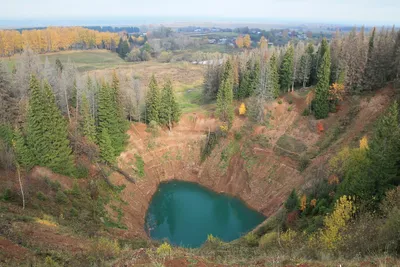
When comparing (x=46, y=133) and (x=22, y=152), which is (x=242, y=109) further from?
(x=22, y=152)

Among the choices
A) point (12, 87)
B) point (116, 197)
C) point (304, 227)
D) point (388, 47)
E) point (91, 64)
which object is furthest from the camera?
point (91, 64)

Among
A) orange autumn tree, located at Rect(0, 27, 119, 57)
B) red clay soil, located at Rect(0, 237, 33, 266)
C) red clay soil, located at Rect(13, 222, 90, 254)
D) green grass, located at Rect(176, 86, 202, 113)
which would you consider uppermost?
orange autumn tree, located at Rect(0, 27, 119, 57)

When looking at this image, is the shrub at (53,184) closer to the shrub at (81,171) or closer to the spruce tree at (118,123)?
the shrub at (81,171)

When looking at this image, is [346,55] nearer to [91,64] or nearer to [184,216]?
[184,216]

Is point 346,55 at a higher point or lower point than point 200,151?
higher

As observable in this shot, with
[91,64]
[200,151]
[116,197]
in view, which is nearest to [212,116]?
[200,151]

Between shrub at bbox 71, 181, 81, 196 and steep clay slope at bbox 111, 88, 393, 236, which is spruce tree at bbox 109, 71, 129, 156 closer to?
steep clay slope at bbox 111, 88, 393, 236

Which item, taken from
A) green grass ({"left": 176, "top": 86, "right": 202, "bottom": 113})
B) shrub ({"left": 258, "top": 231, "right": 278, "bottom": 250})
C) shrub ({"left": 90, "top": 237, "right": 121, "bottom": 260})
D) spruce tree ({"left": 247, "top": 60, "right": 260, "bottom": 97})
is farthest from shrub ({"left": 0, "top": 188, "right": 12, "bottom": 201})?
spruce tree ({"left": 247, "top": 60, "right": 260, "bottom": 97})

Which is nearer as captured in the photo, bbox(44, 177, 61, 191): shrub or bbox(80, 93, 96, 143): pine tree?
bbox(44, 177, 61, 191): shrub
